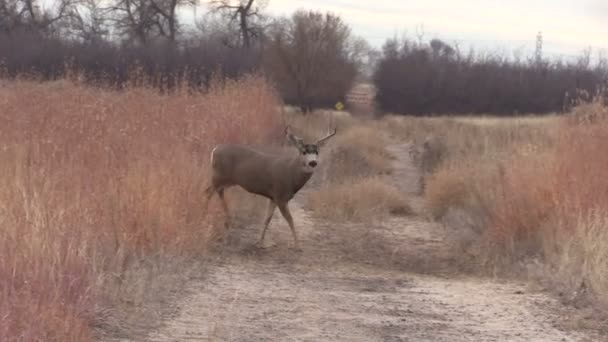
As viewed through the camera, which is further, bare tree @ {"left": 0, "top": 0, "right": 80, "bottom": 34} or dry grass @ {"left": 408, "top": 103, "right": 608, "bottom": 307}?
bare tree @ {"left": 0, "top": 0, "right": 80, "bottom": 34}

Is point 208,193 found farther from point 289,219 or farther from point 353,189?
point 353,189

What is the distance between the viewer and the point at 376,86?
51.5 metres

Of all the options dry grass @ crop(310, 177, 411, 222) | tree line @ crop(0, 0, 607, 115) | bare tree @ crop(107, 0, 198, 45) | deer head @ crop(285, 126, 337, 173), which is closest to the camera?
deer head @ crop(285, 126, 337, 173)

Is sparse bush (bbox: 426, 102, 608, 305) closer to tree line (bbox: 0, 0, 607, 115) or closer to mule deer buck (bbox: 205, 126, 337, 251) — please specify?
mule deer buck (bbox: 205, 126, 337, 251)

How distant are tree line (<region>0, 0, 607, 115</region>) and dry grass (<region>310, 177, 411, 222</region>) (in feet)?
20.0

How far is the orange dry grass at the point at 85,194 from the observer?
5820 millimetres

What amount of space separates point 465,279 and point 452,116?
40.6 meters

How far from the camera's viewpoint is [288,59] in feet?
124

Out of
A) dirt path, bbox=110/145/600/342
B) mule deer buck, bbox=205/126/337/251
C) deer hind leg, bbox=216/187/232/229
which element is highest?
mule deer buck, bbox=205/126/337/251

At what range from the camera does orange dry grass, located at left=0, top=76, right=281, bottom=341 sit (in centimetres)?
582

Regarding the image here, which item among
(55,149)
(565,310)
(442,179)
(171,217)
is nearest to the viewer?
(565,310)

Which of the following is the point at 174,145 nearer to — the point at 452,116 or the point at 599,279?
the point at 599,279

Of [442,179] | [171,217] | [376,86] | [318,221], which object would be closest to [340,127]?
[376,86]

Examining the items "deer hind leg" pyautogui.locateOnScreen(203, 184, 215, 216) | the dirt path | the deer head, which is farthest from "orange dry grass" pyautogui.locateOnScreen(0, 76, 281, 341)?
the deer head
